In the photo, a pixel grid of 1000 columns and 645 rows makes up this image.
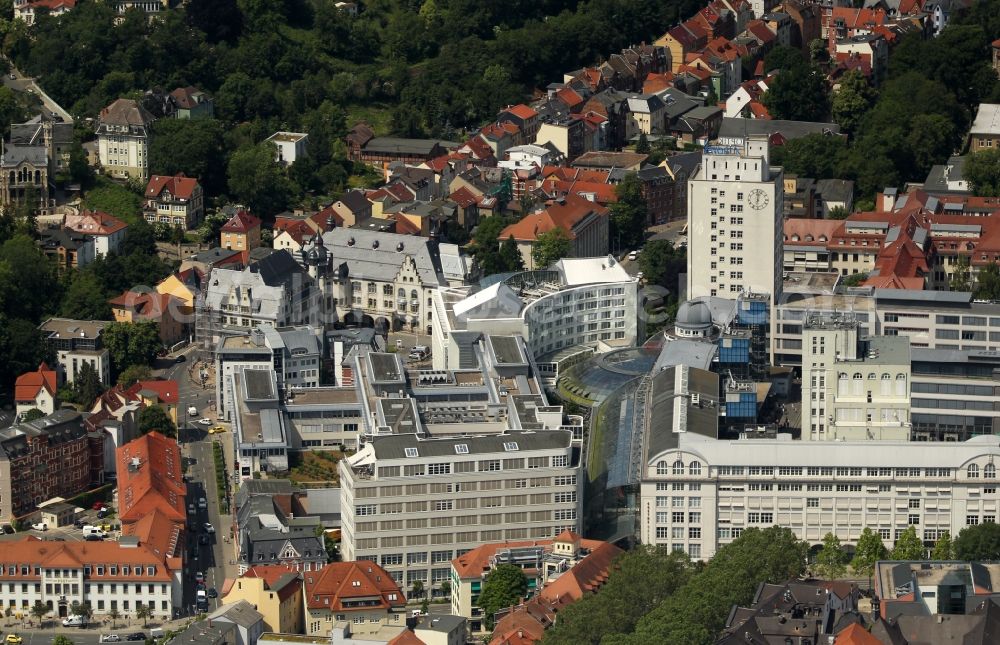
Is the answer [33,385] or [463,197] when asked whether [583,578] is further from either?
[463,197]

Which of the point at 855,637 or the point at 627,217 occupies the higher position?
the point at 627,217

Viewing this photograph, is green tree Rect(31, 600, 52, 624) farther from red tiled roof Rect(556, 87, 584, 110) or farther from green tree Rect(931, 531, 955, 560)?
red tiled roof Rect(556, 87, 584, 110)

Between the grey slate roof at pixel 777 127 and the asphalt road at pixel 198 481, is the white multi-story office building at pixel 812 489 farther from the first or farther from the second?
the grey slate roof at pixel 777 127

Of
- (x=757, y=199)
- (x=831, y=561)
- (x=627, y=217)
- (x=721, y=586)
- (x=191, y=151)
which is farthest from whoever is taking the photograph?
(x=191, y=151)

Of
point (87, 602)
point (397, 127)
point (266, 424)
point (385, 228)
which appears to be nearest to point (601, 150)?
point (397, 127)

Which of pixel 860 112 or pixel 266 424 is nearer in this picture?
pixel 266 424

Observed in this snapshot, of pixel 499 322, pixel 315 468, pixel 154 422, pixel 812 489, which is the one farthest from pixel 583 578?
pixel 154 422

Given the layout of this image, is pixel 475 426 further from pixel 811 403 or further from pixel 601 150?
pixel 601 150
